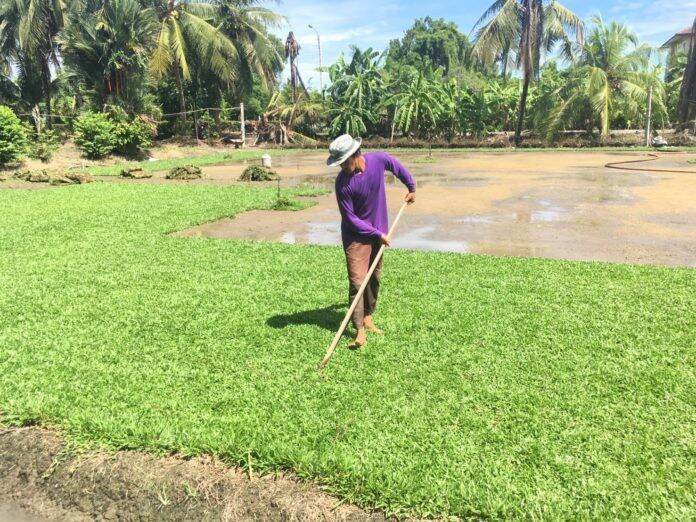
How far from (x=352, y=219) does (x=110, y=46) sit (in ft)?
81.8

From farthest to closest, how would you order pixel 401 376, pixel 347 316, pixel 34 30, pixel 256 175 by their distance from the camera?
pixel 34 30, pixel 256 175, pixel 347 316, pixel 401 376

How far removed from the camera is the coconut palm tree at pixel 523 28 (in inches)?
1069

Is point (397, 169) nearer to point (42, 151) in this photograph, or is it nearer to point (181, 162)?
point (42, 151)

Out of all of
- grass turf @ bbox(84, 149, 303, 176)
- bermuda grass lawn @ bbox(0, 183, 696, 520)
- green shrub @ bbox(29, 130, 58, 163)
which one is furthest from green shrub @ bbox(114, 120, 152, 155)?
bermuda grass lawn @ bbox(0, 183, 696, 520)

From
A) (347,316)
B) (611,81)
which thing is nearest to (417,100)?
(611,81)

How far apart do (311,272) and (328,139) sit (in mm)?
28925

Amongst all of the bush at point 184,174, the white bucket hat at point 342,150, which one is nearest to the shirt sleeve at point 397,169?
the white bucket hat at point 342,150

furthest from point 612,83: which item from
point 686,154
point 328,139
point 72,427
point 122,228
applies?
point 72,427

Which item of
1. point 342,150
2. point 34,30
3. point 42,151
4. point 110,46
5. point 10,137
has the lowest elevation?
point 342,150

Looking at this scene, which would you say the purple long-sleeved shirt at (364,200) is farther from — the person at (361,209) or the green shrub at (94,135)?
the green shrub at (94,135)

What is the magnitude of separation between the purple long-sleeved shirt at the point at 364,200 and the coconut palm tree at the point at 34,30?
25402 millimetres

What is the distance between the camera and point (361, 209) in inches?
175

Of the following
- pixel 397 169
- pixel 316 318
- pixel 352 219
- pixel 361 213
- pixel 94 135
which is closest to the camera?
pixel 352 219

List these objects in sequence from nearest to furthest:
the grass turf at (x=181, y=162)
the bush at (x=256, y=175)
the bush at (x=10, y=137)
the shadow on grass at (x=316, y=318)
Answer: the shadow on grass at (x=316, y=318), the bush at (x=256, y=175), the bush at (x=10, y=137), the grass turf at (x=181, y=162)
